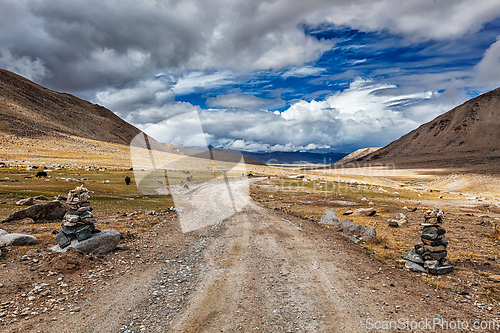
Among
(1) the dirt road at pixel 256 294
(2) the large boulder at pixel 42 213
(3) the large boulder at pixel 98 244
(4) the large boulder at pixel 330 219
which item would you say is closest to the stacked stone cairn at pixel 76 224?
(3) the large boulder at pixel 98 244

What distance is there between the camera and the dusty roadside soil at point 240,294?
28.4 feet

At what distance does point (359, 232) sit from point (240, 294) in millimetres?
14090

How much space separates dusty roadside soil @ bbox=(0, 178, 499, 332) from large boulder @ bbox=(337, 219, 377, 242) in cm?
277

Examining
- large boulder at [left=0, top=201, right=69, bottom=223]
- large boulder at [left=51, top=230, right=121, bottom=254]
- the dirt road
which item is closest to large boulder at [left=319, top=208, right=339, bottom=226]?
the dirt road

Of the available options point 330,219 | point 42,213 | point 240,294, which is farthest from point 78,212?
point 330,219

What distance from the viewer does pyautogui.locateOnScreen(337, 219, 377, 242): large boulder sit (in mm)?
19812

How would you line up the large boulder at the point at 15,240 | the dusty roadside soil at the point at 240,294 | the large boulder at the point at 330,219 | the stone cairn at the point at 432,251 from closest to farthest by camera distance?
the dusty roadside soil at the point at 240,294, the stone cairn at the point at 432,251, the large boulder at the point at 15,240, the large boulder at the point at 330,219

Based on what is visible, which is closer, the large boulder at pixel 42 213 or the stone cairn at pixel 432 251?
the stone cairn at pixel 432 251

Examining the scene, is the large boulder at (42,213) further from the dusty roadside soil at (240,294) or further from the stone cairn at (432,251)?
the stone cairn at (432,251)

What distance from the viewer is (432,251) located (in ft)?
44.4

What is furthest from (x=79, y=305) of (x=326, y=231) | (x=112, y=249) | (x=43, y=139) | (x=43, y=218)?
(x=43, y=139)

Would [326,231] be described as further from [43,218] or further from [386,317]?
[43,218]

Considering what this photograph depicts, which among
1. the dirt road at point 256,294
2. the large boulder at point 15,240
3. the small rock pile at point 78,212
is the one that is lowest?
the dirt road at point 256,294

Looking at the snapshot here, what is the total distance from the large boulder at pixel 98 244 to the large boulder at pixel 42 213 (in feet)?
31.3
